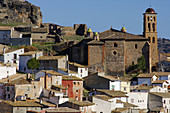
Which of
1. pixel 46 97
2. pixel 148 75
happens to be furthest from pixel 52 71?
pixel 148 75

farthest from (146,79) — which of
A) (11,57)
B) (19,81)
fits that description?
(19,81)

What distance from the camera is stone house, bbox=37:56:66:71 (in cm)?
9469

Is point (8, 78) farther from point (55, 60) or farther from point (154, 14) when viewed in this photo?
point (154, 14)

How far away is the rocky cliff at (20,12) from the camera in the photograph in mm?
121831

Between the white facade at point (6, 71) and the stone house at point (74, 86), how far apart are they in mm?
7436

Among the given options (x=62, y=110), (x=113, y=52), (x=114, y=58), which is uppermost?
(x=113, y=52)

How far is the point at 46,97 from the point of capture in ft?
263

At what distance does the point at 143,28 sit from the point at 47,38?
17.3 meters

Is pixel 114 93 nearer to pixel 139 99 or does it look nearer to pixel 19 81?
pixel 139 99

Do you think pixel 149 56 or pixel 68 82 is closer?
pixel 68 82

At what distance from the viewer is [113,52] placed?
104125 millimetres

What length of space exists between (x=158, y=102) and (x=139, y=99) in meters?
2.72

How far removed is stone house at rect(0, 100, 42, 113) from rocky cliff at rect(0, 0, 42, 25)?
49.0 meters

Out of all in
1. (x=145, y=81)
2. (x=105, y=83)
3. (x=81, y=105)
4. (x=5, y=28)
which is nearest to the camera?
(x=81, y=105)
